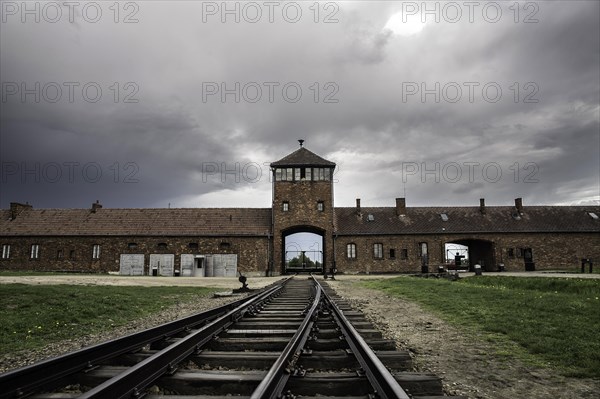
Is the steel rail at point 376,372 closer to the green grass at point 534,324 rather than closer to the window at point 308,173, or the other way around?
the green grass at point 534,324

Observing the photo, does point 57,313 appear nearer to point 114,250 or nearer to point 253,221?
point 253,221

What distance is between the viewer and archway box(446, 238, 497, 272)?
3725 cm

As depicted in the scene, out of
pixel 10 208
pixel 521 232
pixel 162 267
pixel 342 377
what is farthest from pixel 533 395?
pixel 10 208

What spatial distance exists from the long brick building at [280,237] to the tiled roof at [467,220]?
11 centimetres

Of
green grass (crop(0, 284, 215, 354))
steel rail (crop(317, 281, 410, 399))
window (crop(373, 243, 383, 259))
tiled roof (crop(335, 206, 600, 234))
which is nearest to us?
steel rail (crop(317, 281, 410, 399))

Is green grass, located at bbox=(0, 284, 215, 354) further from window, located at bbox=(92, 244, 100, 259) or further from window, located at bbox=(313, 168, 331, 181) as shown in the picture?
window, located at bbox=(92, 244, 100, 259)

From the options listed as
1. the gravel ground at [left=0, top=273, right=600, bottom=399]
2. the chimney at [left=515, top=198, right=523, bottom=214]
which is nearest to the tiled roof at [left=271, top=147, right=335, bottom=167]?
the chimney at [left=515, top=198, right=523, bottom=214]

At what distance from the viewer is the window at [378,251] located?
119 feet

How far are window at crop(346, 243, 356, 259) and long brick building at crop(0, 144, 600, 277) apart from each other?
10 centimetres

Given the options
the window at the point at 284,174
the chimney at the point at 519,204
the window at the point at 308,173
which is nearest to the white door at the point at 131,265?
the window at the point at 284,174

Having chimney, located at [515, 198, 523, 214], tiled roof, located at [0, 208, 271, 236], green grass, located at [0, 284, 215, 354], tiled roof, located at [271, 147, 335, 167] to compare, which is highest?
tiled roof, located at [271, 147, 335, 167]

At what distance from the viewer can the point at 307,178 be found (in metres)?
36.6

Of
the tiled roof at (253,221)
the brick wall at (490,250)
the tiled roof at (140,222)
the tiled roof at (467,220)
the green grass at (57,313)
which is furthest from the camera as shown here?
the tiled roof at (467,220)

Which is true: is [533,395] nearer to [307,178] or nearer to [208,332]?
[208,332]
